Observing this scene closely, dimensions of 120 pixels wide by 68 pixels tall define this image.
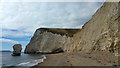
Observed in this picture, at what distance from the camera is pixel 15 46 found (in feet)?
149

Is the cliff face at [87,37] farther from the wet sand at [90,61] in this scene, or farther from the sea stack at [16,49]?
the sea stack at [16,49]

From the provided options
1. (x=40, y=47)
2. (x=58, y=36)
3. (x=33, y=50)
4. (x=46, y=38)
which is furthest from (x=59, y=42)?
(x=33, y=50)

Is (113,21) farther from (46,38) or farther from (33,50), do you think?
(33,50)

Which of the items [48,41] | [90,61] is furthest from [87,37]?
[48,41]

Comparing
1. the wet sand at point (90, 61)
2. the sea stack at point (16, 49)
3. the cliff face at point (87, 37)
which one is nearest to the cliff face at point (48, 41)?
the cliff face at point (87, 37)

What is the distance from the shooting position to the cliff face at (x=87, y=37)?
14.3 m

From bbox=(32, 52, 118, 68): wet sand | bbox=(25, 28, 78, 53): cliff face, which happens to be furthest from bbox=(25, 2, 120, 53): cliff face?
bbox=(32, 52, 118, 68): wet sand

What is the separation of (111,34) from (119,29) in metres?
2.09

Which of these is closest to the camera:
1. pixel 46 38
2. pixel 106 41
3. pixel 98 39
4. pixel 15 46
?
pixel 106 41

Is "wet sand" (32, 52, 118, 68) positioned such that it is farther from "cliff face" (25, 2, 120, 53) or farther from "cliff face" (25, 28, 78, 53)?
"cliff face" (25, 28, 78, 53)

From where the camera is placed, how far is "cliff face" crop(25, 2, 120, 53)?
561 inches

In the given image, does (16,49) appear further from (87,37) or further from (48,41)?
Result: (87,37)

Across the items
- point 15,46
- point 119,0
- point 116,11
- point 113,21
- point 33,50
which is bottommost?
point 33,50

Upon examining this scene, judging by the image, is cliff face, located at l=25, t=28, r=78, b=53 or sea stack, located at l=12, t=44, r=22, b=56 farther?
cliff face, located at l=25, t=28, r=78, b=53
